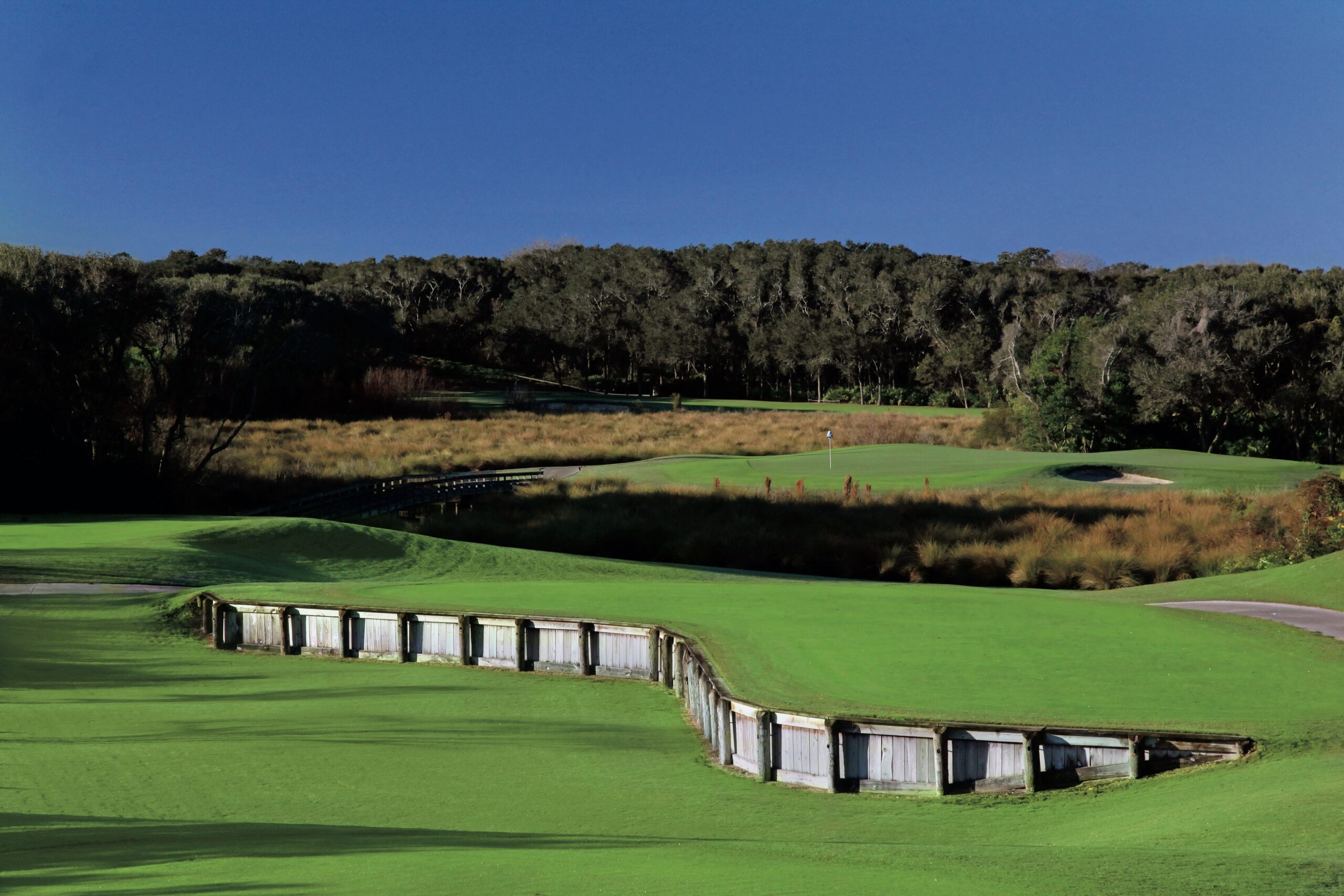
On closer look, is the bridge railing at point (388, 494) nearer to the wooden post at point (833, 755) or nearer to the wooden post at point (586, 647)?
the wooden post at point (586, 647)

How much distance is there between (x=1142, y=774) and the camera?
7.62 metres

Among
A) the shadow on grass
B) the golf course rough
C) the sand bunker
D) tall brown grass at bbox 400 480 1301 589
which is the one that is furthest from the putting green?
the sand bunker

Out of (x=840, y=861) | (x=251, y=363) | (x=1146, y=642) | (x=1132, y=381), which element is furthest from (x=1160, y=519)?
(x=1132, y=381)

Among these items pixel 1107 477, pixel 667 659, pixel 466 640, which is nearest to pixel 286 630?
pixel 466 640

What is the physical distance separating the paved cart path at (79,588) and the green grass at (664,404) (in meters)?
54.0

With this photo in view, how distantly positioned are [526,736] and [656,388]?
88.5 m

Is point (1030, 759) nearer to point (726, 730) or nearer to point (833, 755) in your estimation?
point (833, 755)

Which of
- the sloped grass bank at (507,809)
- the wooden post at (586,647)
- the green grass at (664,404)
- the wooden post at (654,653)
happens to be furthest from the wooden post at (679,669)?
the green grass at (664,404)

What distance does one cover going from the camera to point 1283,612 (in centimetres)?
1298

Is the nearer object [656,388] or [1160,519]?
[1160,519]

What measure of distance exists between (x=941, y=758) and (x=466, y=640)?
21.9 ft

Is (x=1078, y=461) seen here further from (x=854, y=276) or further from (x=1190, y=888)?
(x=854, y=276)

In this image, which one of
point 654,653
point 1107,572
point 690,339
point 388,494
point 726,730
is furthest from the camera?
point 690,339

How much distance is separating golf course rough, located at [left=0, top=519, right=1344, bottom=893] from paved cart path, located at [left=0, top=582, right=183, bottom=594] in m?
0.36
